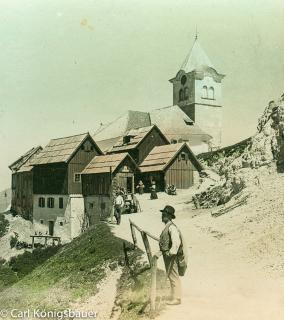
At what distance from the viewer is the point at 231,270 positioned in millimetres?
11172

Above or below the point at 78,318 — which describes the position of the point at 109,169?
above

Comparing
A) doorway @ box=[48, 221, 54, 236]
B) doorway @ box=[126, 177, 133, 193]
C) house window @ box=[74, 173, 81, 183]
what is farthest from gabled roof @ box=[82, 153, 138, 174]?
doorway @ box=[48, 221, 54, 236]

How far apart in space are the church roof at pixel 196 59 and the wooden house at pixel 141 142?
30431mm

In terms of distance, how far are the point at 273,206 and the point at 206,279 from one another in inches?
255

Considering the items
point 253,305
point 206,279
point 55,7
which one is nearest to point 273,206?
point 206,279

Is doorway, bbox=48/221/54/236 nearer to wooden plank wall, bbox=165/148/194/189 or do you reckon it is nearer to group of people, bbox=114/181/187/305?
wooden plank wall, bbox=165/148/194/189

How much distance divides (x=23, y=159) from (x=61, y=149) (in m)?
14.4

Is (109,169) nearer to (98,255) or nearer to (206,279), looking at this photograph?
(98,255)

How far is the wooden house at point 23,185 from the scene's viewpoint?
48188 millimetres

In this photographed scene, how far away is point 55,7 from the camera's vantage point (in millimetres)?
14734

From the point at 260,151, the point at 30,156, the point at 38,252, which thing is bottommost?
the point at 38,252

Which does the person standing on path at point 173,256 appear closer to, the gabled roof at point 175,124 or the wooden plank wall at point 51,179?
the wooden plank wall at point 51,179

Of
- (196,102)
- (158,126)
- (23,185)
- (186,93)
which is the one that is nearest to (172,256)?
(23,185)

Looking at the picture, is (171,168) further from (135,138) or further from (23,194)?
(23,194)
